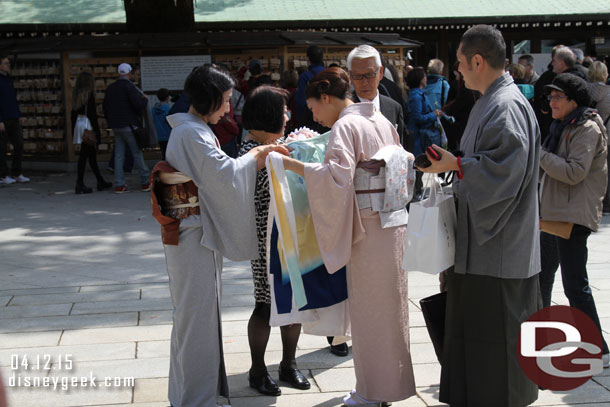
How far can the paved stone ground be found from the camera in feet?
13.2

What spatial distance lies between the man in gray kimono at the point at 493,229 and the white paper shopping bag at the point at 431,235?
0.06 m

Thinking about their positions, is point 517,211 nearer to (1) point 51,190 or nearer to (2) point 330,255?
(2) point 330,255

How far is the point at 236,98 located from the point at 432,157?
24.7 ft

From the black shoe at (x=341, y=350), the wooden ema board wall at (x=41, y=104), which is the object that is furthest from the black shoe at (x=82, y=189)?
the black shoe at (x=341, y=350)

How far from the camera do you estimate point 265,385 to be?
13.3 feet

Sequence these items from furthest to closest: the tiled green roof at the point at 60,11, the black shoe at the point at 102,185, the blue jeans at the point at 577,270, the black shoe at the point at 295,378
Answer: the tiled green roof at the point at 60,11 → the black shoe at the point at 102,185 → the blue jeans at the point at 577,270 → the black shoe at the point at 295,378

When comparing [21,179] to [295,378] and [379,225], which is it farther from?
[379,225]

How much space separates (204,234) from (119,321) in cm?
189

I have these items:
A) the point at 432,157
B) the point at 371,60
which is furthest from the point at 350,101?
the point at 432,157

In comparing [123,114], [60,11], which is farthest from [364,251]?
[60,11]

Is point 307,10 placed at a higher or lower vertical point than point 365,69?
higher

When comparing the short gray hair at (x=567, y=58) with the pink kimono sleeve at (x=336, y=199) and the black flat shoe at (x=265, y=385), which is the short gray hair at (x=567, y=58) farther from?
the black flat shoe at (x=265, y=385)

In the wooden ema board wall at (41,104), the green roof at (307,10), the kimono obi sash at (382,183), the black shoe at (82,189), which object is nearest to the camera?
the kimono obi sash at (382,183)

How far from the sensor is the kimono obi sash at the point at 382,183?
366 centimetres
